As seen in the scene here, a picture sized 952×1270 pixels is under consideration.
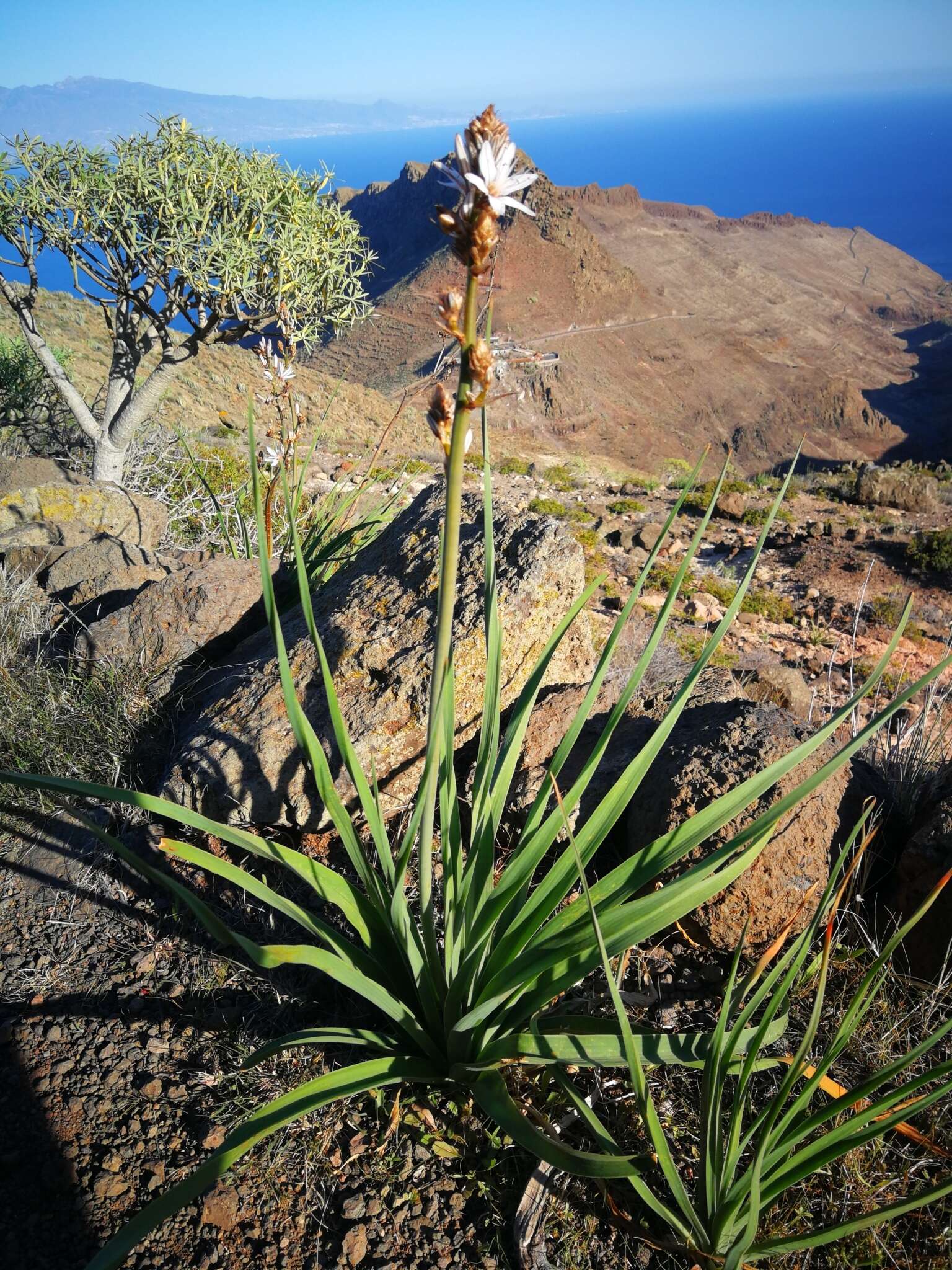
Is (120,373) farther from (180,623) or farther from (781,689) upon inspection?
(781,689)

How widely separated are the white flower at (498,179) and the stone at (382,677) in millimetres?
1405

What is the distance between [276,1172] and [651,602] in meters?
6.34

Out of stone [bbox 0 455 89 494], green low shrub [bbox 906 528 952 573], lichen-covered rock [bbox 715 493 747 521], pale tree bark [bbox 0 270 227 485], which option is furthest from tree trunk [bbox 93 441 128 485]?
green low shrub [bbox 906 528 952 573]

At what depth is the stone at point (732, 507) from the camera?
40.0 ft

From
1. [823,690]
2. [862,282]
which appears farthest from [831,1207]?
[862,282]

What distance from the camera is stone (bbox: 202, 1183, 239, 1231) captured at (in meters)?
1.67

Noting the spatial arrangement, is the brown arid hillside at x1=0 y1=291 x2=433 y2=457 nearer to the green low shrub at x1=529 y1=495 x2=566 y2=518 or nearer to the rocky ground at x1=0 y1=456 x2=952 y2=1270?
the green low shrub at x1=529 y1=495 x2=566 y2=518

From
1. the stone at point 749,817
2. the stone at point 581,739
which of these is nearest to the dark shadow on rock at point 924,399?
the stone at point 581,739

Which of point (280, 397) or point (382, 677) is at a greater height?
point (280, 397)

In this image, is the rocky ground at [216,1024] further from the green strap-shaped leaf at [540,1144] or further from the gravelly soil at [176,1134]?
the green strap-shaped leaf at [540,1144]

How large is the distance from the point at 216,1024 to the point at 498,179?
2.17 m

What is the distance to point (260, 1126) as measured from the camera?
137cm

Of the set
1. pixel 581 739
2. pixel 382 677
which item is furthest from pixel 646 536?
pixel 382 677

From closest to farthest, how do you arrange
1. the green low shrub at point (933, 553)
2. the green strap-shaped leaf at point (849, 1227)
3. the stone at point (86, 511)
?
the green strap-shaped leaf at point (849, 1227), the stone at point (86, 511), the green low shrub at point (933, 553)
